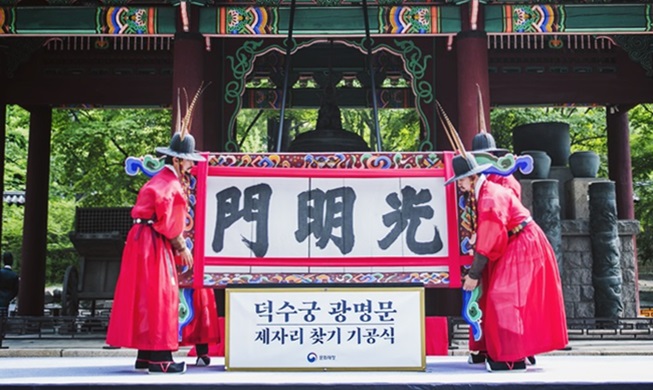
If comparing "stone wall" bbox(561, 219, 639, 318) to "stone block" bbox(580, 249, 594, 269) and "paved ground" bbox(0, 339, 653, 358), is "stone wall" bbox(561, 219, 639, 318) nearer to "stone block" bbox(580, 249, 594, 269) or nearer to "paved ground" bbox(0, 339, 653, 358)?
"stone block" bbox(580, 249, 594, 269)

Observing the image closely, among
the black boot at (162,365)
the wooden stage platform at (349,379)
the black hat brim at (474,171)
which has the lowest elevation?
the wooden stage platform at (349,379)

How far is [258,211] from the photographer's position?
5496 mm

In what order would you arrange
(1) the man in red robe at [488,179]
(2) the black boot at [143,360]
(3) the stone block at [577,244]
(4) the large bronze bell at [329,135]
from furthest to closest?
(3) the stone block at [577,244] < (4) the large bronze bell at [329,135] < (1) the man in red robe at [488,179] < (2) the black boot at [143,360]

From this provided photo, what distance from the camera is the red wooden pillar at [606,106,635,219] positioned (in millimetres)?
14680

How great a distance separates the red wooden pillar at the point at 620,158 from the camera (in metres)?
14.7

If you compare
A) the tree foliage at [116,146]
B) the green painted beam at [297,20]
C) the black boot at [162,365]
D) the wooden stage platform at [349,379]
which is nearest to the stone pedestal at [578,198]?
the green painted beam at [297,20]

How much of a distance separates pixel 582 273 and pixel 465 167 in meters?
6.64

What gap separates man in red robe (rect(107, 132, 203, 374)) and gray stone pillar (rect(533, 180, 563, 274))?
6882 mm

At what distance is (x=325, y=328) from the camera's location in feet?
16.3

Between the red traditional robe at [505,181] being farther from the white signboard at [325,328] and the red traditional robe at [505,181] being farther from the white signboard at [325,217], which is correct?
the white signboard at [325,328]

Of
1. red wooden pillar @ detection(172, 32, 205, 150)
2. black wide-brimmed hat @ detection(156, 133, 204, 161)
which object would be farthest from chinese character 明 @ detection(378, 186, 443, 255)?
red wooden pillar @ detection(172, 32, 205, 150)

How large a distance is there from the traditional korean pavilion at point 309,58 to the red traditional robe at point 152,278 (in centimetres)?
374

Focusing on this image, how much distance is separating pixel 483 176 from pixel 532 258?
25.8 inches

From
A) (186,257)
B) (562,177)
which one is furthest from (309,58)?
(186,257)
